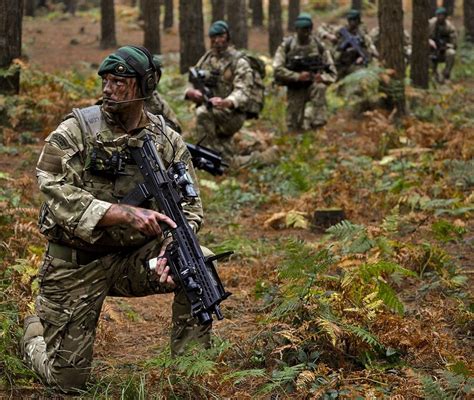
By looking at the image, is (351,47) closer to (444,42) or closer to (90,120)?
(444,42)

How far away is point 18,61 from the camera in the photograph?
36.2 ft

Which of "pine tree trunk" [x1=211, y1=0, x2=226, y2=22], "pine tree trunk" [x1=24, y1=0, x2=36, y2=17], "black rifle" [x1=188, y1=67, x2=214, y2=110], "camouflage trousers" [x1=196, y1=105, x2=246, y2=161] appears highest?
"pine tree trunk" [x1=211, y1=0, x2=226, y2=22]

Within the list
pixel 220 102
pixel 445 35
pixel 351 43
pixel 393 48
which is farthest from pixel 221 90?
pixel 445 35

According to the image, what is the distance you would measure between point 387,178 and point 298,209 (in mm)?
1440

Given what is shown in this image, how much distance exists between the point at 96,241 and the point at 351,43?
1452 cm

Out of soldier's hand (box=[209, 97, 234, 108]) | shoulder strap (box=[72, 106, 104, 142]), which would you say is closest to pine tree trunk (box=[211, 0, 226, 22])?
soldier's hand (box=[209, 97, 234, 108])

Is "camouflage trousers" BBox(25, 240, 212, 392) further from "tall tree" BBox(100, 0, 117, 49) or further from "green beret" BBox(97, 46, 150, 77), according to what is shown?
"tall tree" BBox(100, 0, 117, 49)

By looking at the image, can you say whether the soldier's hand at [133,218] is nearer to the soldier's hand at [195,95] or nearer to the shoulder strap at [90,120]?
the shoulder strap at [90,120]

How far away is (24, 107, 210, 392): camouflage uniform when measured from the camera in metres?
4.63

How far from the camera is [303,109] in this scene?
47.7 feet

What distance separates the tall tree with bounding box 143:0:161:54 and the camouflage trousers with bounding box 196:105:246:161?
8783mm

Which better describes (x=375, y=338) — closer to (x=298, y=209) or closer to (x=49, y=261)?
(x=49, y=261)

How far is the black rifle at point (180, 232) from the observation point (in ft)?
14.7

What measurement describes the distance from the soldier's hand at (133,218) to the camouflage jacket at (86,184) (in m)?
0.04
